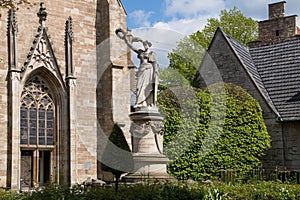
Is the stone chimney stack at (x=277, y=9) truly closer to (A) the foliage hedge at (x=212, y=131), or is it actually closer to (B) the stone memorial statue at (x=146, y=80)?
(A) the foliage hedge at (x=212, y=131)

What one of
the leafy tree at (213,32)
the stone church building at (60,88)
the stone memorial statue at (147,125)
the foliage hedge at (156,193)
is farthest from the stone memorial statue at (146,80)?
the leafy tree at (213,32)

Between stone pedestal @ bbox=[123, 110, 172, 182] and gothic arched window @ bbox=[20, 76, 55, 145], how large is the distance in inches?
305

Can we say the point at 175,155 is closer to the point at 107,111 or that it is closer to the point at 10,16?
the point at 107,111

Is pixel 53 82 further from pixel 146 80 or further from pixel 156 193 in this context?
pixel 156 193

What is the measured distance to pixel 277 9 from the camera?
31.6 meters

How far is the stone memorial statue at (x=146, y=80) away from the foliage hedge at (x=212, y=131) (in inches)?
218

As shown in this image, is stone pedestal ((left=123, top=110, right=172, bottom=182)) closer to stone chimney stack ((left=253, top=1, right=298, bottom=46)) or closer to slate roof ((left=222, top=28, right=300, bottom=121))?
slate roof ((left=222, top=28, right=300, bottom=121))

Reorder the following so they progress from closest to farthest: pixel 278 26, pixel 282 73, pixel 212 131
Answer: pixel 212 131
pixel 282 73
pixel 278 26

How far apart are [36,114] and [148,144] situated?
8.34 meters

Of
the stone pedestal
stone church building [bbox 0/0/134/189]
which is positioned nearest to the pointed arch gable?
stone church building [bbox 0/0/134/189]

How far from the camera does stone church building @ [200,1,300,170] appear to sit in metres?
22.9

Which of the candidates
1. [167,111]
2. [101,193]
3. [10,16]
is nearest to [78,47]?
[10,16]

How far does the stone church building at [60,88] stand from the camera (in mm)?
21094

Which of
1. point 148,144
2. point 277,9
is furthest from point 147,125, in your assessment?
point 277,9
